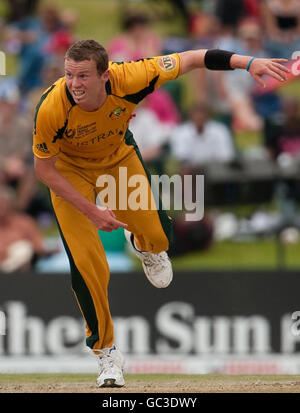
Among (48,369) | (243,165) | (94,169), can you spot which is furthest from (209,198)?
(94,169)

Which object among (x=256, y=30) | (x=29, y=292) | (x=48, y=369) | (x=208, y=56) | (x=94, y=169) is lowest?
(x=48, y=369)

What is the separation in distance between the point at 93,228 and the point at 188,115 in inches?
233

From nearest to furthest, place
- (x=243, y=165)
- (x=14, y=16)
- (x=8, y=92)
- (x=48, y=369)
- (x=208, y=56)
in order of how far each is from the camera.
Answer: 1. (x=208, y=56)
2. (x=48, y=369)
3. (x=243, y=165)
4. (x=8, y=92)
5. (x=14, y=16)

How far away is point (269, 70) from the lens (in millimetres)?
6969

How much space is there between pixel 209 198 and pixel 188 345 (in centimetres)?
194

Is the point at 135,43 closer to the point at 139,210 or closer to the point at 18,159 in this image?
the point at 18,159

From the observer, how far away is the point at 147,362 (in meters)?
10.8

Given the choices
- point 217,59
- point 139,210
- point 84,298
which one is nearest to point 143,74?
point 217,59

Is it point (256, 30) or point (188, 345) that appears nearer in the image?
point (188, 345)

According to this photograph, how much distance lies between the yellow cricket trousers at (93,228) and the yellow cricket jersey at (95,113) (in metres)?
0.16

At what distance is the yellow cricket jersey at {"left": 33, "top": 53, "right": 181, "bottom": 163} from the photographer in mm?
6875

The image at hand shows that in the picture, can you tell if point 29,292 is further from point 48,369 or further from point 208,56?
point 208,56

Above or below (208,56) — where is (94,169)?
below

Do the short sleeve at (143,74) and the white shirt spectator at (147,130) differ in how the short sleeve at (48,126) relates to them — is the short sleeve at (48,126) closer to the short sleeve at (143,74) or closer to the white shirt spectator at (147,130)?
the short sleeve at (143,74)
